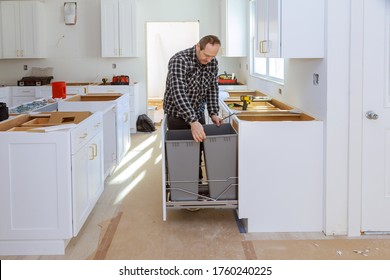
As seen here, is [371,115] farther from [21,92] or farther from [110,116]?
[21,92]

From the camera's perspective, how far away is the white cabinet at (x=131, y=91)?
28.6ft

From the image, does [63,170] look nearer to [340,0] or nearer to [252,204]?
[252,204]

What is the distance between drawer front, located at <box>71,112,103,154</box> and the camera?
3.61m

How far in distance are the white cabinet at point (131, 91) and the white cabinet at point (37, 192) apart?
507 cm

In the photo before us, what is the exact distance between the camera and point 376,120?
369cm

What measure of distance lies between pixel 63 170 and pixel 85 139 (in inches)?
23.1

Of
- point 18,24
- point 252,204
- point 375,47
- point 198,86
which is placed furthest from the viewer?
point 18,24

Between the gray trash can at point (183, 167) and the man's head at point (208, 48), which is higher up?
the man's head at point (208, 48)

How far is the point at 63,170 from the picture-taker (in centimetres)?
345

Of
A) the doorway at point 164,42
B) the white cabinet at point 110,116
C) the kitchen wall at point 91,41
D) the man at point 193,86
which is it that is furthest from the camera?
the doorway at point 164,42

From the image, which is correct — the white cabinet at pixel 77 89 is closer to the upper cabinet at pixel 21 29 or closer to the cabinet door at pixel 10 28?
the upper cabinet at pixel 21 29

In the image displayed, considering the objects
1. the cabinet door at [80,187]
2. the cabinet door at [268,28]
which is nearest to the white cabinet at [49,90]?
the cabinet door at [268,28]

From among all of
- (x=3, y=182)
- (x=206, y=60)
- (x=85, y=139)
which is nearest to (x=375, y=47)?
(x=206, y=60)

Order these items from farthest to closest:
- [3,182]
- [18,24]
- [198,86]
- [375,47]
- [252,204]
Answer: [18,24] < [198,86] < [252,204] < [375,47] < [3,182]
